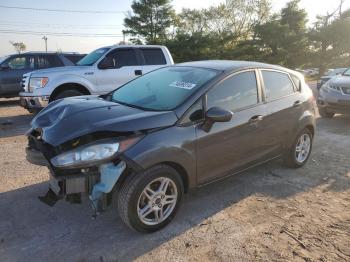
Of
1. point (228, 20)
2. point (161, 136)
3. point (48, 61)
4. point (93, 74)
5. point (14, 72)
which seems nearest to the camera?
point (161, 136)

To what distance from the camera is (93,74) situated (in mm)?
8922

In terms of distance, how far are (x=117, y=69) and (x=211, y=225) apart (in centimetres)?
634

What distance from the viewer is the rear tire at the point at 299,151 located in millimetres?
5352

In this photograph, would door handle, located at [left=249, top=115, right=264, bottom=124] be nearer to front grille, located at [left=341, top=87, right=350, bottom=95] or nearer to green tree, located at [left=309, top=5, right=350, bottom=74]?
front grille, located at [left=341, top=87, right=350, bottom=95]

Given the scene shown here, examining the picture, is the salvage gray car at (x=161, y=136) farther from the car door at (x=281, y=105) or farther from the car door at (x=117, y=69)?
the car door at (x=117, y=69)

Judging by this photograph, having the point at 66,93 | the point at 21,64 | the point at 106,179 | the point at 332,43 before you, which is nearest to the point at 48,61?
the point at 21,64

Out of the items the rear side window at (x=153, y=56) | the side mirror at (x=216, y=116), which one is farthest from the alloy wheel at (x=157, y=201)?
the rear side window at (x=153, y=56)

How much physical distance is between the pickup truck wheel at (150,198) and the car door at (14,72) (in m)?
9.68

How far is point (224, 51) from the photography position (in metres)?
35.4

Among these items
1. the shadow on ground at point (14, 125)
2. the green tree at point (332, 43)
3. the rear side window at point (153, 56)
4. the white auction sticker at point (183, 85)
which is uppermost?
the green tree at point (332, 43)


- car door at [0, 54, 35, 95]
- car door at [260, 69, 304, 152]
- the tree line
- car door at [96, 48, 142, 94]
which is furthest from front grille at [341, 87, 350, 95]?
the tree line

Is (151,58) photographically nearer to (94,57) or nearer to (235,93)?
(94,57)

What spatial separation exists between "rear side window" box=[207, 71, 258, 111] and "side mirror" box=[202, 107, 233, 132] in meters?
0.16

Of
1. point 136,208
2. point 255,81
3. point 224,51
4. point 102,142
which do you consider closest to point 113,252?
point 136,208
